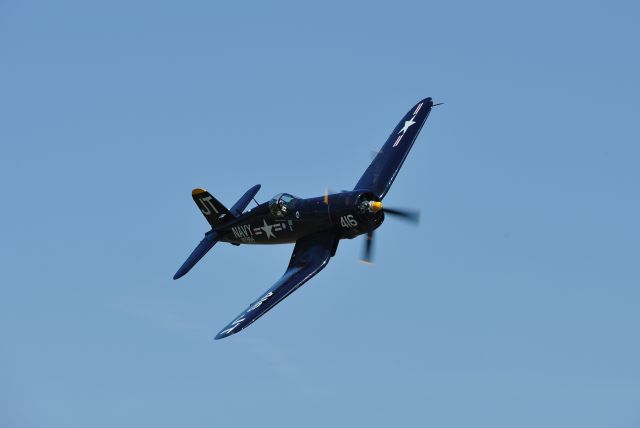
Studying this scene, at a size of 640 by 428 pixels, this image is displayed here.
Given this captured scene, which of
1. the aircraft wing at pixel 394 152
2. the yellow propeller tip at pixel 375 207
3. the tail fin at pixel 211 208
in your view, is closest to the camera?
the yellow propeller tip at pixel 375 207

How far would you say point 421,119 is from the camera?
4781 centimetres

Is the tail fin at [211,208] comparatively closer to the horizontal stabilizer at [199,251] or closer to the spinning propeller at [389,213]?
the horizontal stabilizer at [199,251]

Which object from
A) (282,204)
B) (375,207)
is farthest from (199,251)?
(375,207)

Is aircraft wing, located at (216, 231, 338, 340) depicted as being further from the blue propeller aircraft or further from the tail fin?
the tail fin

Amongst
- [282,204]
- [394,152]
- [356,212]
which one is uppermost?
[394,152]

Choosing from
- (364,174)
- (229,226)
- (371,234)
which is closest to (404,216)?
(371,234)

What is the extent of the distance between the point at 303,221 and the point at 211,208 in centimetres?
553

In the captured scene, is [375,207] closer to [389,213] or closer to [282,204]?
[389,213]

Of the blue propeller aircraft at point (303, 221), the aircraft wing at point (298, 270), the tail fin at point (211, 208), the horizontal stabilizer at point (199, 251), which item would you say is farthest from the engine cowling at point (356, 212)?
the horizontal stabilizer at point (199, 251)

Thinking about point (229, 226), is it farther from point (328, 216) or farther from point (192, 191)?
point (328, 216)

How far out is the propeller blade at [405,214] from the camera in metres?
40.8

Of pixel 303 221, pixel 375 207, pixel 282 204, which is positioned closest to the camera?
pixel 375 207

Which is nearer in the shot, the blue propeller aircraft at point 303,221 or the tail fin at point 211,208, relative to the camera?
the blue propeller aircraft at point 303,221

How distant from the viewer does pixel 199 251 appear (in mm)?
45219
